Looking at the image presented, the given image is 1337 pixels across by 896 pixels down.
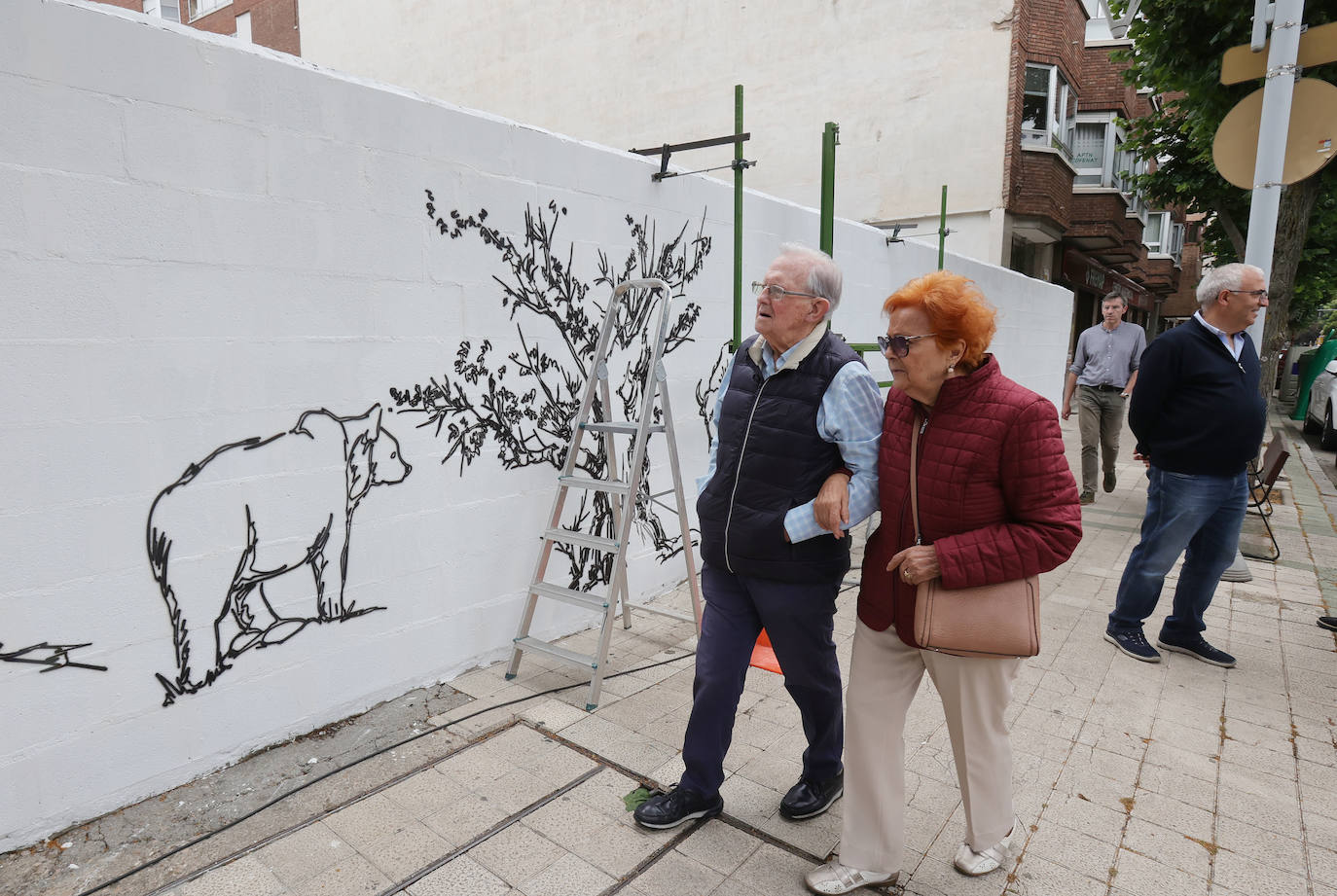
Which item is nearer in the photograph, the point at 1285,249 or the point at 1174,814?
the point at 1174,814

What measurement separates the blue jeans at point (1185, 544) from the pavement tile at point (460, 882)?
3.15 m

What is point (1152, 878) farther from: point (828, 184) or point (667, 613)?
point (828, 184)

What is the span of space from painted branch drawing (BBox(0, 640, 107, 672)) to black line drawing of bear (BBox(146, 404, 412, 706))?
270 mm

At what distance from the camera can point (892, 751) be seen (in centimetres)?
212

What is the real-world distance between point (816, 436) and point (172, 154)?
83.0 inches

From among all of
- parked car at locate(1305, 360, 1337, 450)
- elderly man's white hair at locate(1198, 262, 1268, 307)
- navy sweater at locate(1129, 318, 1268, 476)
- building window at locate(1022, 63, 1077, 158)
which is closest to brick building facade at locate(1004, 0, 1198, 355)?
building window at locate(1022, 63, 1077, 158)

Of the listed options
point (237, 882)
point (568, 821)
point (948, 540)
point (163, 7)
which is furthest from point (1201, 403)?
point (163, 7)

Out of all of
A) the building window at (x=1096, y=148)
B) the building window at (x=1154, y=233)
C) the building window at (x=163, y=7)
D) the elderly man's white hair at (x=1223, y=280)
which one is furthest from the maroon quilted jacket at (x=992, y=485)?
the building window at (x=1154, y=233)

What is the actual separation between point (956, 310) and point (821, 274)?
19.2 inches

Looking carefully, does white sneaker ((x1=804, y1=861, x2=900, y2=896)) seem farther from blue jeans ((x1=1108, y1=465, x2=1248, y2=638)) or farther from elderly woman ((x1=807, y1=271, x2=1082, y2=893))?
blue jeans ((x1=1108, y1=465, x2=1248, y2=638))

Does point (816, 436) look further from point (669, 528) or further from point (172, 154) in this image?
point (669, 528)

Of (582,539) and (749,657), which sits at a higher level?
(582,539)

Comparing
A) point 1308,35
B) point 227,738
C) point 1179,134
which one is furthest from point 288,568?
point 1179,134

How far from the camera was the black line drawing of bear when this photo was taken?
8.25 feet
